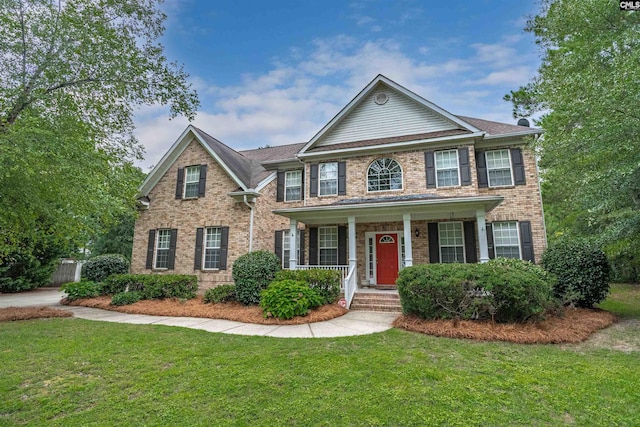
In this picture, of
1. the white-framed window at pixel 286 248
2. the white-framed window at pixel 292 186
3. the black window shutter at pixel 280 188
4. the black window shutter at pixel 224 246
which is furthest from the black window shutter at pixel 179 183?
the white-framed window at pixel 286 248

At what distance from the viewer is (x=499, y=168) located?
1159cm

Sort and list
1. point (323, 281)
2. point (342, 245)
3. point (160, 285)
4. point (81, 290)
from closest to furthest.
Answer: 1. point (323, 281)
2. point (160, 285)
3. point (81, 290)
4. point (342, 245)

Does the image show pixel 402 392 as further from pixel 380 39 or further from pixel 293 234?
pixel 380 39

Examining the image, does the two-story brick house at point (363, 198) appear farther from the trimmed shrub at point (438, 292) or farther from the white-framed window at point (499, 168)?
the trimmed shrub at point (438, 292)

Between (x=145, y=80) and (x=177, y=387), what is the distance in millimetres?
9734

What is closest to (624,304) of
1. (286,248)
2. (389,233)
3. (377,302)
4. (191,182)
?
(389,233)

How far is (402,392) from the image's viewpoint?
3842mm

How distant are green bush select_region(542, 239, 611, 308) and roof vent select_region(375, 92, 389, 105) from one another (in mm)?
8385

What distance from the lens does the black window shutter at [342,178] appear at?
42.0 ft

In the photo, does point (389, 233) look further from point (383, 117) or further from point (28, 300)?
point (28, 300)

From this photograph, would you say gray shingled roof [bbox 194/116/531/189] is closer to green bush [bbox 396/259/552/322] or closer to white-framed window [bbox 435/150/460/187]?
white-framed window [bbox 435/150/460/187]

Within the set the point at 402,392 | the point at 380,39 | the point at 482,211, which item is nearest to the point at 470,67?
the point at 380,39

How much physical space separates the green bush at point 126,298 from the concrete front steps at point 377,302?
7985mm

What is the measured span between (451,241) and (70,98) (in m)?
12.9
